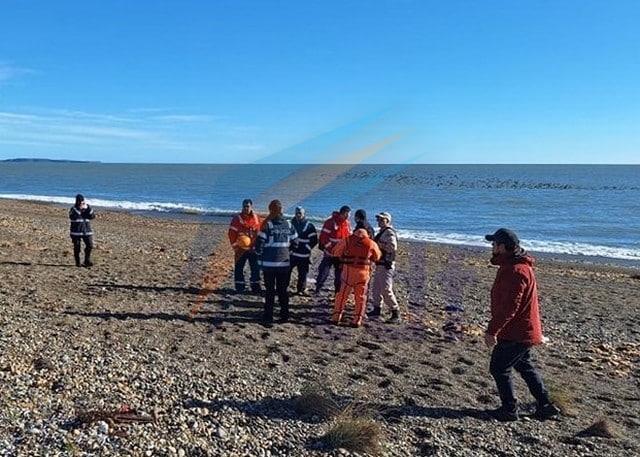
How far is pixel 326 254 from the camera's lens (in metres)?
11.8

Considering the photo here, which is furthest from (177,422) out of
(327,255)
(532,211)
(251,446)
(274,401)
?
(532,211)

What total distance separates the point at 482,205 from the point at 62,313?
159 feet

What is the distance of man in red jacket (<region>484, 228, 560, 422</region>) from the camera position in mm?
5883

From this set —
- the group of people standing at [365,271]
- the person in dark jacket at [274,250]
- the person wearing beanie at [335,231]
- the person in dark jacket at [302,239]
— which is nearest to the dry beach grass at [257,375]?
the group of people standing at [365,271]

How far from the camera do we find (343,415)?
558cm

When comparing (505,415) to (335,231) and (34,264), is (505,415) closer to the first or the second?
(335,231)

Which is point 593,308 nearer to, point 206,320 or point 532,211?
point 206,320

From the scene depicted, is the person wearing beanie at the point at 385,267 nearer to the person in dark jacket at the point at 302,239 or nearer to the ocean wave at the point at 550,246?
the person in dark jacket at the point at 302,239

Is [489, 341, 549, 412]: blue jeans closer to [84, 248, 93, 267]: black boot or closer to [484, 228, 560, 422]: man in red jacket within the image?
[484, 228, 560, 422]: man in red jacket

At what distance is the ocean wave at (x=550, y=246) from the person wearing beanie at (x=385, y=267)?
18911mm

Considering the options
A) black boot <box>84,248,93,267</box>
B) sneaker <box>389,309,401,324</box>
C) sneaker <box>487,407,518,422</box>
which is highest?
black boot <box>84,248,93,267</box>

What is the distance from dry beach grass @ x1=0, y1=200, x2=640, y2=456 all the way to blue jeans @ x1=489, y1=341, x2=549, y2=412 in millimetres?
266

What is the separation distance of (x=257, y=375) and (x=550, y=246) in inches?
978

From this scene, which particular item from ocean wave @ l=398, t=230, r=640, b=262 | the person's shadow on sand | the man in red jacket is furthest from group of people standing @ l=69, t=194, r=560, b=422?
ocean wave @ l=398, t=230, r=640, b=262
